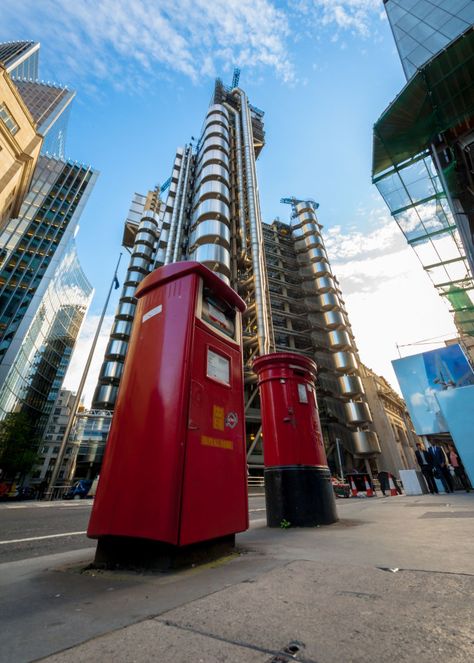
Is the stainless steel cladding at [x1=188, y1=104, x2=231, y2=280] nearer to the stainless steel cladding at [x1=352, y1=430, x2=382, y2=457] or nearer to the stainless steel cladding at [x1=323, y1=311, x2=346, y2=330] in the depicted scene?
the stainless steel cladding at [x1=323, y1=311, x2=346, y2=330]

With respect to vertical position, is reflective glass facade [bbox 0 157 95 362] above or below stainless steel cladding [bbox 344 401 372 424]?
above

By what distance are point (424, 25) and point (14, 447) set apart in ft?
153

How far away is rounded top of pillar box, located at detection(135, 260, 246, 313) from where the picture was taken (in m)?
2.86

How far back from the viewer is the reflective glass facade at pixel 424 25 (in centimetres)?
990

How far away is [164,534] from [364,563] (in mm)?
1294

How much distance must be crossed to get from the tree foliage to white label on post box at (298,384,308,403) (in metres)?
40.0

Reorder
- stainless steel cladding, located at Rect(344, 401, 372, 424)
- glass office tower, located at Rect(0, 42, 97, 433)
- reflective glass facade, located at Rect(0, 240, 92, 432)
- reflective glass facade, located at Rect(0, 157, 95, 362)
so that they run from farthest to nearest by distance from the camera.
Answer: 1. reflective glass facade, located at Rect(0, 157, 95, 362)
2. glass office tower, located at Rect(0, 42, 97, 433)
3. reflective glass facade, located at Rect(0, 240, 92, 432)
4. stainless steel cladding, located at Rect(344, 401, 372, 424)

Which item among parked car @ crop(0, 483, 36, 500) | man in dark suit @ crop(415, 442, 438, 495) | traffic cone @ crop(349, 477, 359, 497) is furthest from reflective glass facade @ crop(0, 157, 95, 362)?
man in dark suit @ crop(415, 442, 438, 495)

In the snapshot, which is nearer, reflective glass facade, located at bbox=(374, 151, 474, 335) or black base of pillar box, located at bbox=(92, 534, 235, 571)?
black base of pillar box, located at bbox=(92, 534, 235, 571)

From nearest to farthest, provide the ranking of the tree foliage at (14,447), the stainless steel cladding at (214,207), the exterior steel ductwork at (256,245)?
the exterior steel ductwork at (256,245)
the stainless steel cladding at (214,207)
the tree foliage at (14,447)

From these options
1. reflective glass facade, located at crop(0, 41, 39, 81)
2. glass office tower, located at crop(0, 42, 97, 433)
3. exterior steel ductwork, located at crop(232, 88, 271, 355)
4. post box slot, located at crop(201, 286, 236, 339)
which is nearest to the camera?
post box slot, located at crop(201, 286, 236, 339)

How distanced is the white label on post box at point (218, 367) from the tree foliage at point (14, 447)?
40865 mm

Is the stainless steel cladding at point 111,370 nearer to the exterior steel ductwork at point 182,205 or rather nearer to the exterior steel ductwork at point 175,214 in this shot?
the exterior steel ductwork at point 175,214

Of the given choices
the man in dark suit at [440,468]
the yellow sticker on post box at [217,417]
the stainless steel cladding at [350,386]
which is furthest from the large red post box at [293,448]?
the stainless steel cladding at [350,386]
